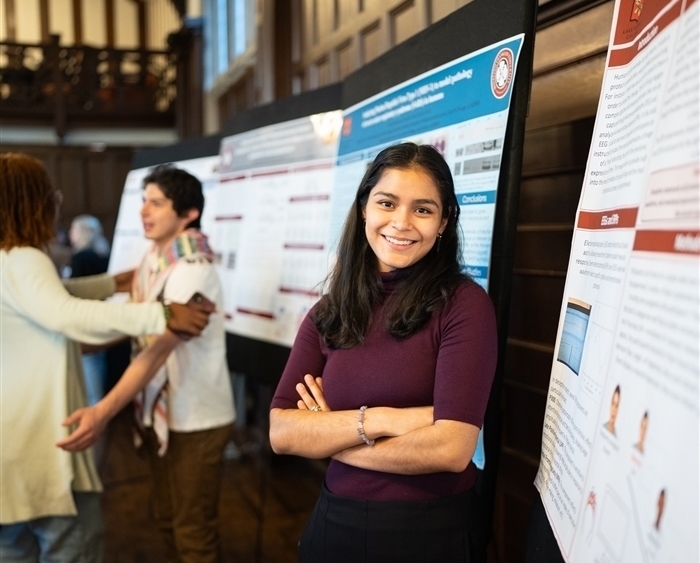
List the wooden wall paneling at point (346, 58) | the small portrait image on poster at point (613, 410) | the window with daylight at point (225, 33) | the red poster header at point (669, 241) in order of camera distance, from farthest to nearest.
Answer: the window with daylight at point (225, 33) < the wooden wall paneling at point (346, 58) < the small portrait image on poster at point (613, 410) < the red poster header at point (669, 241)

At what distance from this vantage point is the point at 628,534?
2.72 ft

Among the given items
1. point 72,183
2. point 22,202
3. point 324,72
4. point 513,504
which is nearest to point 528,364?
point 513,504

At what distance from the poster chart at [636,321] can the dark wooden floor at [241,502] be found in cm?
231

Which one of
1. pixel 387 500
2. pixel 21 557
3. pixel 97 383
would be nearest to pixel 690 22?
pixel 387 500

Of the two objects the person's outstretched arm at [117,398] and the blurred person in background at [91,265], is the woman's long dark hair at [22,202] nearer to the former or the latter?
the person's outstretched arm at [117,398]

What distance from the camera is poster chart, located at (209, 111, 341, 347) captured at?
2.78 m

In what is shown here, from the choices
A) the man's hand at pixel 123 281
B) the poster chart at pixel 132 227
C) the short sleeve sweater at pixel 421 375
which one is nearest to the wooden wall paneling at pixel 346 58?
the poster chart at pixel 132 227

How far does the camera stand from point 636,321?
34.6 inches

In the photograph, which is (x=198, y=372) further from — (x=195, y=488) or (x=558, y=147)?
(x=558, y=147)

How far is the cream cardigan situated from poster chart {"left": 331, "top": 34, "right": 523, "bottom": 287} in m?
0.96

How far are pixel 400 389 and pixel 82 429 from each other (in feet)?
3.72

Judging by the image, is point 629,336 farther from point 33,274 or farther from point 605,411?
point 33,274

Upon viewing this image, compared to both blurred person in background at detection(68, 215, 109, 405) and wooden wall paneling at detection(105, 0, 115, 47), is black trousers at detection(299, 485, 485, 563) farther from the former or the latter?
wooden wall paneling at detection(105, 0, 115, 47)

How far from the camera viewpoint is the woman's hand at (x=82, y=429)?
2023mm
